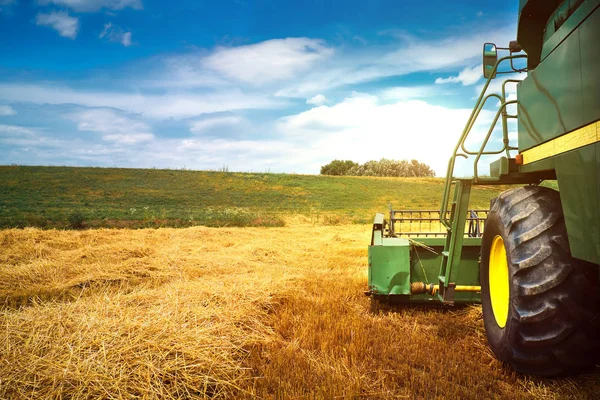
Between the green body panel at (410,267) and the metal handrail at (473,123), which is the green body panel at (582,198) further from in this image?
the green body panel at (410,267)

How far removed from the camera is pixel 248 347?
3801 mm

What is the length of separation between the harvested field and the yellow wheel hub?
1.38 feet

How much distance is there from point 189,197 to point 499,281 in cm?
3312

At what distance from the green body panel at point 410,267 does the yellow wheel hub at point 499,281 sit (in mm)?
1283

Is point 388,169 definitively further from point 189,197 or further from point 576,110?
point 576,110

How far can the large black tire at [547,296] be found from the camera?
244cm

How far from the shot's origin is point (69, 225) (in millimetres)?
19781

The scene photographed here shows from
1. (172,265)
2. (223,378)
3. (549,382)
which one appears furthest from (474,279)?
(172,265)

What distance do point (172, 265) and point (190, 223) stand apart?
13721 millimetres

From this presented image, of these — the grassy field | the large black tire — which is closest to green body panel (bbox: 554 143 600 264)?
the large black tire

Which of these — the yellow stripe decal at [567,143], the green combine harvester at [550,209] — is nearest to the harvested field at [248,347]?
the green combine harvester at [550,209]

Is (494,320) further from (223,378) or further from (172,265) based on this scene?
(172,265)

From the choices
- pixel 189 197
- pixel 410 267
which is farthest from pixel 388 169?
pixel 410 267

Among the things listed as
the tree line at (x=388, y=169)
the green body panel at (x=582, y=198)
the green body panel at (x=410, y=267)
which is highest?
the tree line at (x=388, y=169)
